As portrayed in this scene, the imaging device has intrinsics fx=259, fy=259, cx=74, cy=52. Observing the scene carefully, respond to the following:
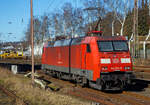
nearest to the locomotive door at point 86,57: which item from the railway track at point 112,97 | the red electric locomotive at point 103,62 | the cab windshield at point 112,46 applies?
the red electric locomotive at point 103,62

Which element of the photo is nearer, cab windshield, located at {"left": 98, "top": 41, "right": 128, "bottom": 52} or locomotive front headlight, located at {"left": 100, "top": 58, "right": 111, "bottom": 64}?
locomotive front headlight, located at {"left": 100, "top": 58, "right": 111, "bottom": 64}

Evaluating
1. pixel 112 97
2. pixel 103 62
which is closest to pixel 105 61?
pixel 103 62

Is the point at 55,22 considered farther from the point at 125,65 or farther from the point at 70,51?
the point at 125,65

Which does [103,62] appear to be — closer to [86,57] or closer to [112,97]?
[86,57]

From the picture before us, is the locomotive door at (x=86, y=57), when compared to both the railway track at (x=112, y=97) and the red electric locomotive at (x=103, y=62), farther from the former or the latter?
the railway track at (x=112, y=97)

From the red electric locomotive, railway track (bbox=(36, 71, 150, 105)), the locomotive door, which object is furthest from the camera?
the locomotive door

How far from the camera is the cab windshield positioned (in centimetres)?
1428

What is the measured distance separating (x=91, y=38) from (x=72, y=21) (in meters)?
35.5

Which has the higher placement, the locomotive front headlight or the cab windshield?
the cab windshield

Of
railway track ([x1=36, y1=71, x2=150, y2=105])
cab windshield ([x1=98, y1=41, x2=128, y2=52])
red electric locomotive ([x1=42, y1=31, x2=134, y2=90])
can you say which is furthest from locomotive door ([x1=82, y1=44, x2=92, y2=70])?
railway track ([x1=36, y1=71, x2=150, y2=105])

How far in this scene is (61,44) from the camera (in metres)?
20.0

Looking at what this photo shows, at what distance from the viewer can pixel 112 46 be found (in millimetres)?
14508

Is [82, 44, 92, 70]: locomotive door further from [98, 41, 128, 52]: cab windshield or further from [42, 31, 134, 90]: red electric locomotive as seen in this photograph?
[98, 41, 128, 52]: cab windshield

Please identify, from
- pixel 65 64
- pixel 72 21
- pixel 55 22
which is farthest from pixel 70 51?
pixel 55 22
